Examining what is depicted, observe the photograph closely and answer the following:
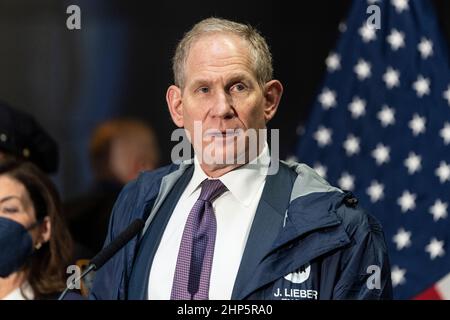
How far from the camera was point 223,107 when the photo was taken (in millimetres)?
2369

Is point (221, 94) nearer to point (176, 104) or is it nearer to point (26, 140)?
point (176, 104)

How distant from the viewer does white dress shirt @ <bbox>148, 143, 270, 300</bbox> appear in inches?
90.6

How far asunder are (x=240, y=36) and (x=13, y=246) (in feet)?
3.95

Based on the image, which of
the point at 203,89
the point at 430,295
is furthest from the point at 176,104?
the point at 430,295

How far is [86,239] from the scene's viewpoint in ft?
11.8

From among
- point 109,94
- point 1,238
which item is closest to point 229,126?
point 1,238

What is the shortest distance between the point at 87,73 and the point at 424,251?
4.80 ft

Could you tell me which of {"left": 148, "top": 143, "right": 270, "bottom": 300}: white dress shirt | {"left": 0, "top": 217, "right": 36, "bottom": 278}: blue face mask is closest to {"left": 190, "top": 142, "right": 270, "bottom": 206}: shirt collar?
{"left": 148, "top": 143, "right": 270, "bottom": 300}: white dress shirt

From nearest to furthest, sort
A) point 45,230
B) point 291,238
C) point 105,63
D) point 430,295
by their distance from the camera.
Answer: point 291,238
point 45,230
point 430,295
point 105,63

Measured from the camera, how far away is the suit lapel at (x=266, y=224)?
2242mm

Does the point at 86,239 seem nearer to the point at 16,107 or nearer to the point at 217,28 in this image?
the point at 16,107

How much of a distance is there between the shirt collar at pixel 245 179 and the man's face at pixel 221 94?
0.05m

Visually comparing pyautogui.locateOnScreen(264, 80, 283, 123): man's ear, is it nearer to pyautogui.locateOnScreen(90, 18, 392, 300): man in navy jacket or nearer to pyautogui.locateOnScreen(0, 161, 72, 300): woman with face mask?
pyautogui.locateOnScreen(90, 18, 392, 300): man in navy jacket

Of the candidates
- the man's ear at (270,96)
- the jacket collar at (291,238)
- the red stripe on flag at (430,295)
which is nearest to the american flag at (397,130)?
the red stripe on flag at (430,295)
